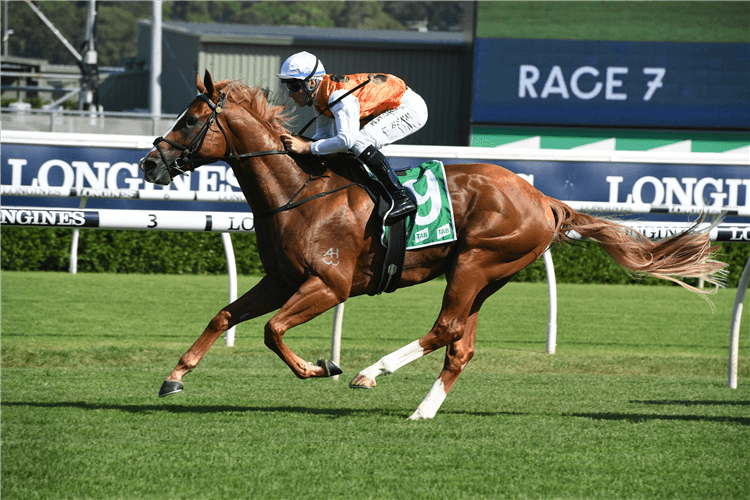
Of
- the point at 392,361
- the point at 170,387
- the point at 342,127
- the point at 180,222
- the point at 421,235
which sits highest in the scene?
the point at 342,127

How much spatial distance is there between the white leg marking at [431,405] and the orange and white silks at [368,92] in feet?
4.89

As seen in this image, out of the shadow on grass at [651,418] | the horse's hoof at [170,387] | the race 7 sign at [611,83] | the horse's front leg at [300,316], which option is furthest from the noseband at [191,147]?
the race 7 sign at [611,83]

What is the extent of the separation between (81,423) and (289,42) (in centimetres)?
2043

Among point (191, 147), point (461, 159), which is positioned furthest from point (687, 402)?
point (461, 159)

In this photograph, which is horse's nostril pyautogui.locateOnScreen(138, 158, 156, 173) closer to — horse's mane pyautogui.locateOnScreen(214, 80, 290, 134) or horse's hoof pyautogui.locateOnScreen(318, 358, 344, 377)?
horse's mane pyautogui.locateOnScreen(214, 80, 290, 134)

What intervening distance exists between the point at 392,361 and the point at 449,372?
43cm

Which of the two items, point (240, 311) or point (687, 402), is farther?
point (687, 402)

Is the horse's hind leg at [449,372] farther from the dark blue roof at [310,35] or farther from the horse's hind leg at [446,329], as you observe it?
the dark blue roof at [310,35]

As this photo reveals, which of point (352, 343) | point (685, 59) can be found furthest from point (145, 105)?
point (352, 343)

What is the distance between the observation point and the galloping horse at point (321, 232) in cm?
421

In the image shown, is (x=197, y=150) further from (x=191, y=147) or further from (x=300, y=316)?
(x=300, y=316)

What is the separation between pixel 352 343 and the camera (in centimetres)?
736

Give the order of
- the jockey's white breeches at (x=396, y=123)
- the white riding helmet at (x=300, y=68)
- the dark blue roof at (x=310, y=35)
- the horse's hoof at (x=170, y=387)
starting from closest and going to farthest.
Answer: the horse's hoof at (x=170, y=387) → the white riding helmet at (x=300, y=68) → the jockey's white breeches at (x=396, y=123) → the dark blue roof at (x=310, y=35)

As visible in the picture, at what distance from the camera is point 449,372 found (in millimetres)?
4555
